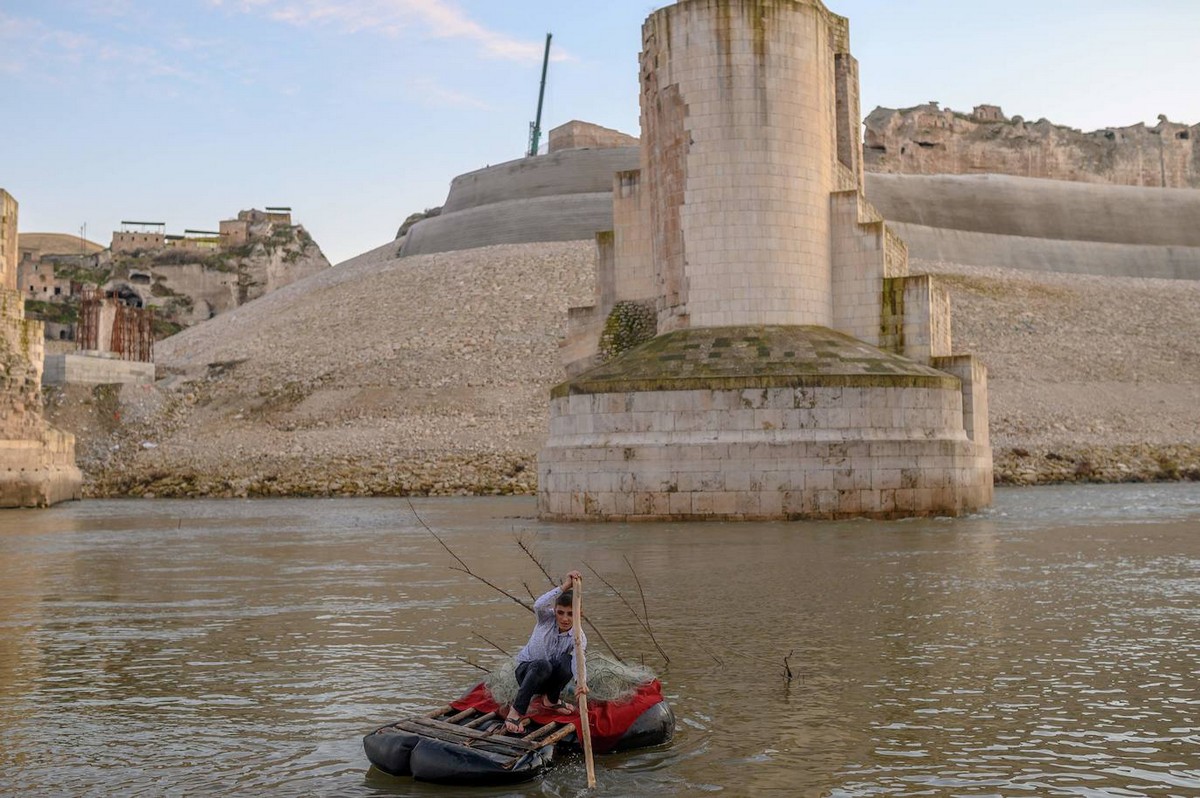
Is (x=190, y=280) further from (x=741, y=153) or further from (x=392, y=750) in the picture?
(x=392, y=750)

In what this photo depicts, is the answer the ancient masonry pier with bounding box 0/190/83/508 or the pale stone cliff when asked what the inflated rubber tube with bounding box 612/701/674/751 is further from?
the pale stone cliff

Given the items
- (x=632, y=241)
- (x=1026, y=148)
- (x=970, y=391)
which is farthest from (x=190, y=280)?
(x=970, y=391)

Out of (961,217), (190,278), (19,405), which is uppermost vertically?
(190,278)

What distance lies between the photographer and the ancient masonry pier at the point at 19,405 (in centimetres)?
2584

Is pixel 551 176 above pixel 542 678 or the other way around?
above

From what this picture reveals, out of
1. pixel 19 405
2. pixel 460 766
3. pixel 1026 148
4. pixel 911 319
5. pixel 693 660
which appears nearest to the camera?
pixel 460 766

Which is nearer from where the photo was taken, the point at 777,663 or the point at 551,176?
the point at 777,663

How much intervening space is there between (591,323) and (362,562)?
11227 millimetres

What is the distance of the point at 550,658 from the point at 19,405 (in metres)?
23.3

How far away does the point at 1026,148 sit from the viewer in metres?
71.4

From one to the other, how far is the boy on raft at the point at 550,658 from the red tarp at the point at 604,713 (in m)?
0.06

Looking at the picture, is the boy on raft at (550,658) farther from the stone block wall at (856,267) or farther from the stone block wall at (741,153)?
the stone block wall at (856,267)

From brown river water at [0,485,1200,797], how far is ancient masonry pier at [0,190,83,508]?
1203cm

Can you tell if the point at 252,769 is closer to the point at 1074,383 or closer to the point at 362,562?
the point at 362,562
